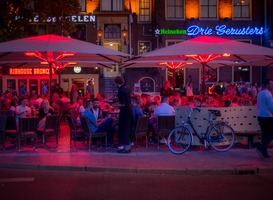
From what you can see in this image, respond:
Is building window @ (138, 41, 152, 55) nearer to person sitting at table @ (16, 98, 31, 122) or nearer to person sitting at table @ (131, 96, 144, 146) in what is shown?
person sitting at table @ (131, 96, 144, 146)

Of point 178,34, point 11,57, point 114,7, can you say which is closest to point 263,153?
point 11,57

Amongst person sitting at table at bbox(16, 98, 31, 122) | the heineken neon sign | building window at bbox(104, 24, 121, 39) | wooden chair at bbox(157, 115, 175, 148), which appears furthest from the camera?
building window at bbox(104, 24, 121, 39)

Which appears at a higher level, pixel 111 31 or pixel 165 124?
pixel 111 31

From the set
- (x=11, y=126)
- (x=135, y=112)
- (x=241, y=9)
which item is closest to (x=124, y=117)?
(x=135, y=112)

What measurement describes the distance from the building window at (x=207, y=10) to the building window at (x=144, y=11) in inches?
157

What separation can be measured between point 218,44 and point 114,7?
71.6ft

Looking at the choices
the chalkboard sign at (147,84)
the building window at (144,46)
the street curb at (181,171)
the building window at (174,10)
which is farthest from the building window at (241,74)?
the street curb at (181,171)

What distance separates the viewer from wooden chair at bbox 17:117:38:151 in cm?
1297

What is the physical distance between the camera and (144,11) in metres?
35.4

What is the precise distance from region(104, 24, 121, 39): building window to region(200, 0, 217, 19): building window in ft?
20.6

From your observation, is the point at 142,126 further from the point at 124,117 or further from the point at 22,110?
the point at 22,110

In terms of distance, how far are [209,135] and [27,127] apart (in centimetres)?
500

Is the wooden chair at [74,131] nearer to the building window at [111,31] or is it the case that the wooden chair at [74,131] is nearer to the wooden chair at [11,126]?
the wooden chair at [11,126]

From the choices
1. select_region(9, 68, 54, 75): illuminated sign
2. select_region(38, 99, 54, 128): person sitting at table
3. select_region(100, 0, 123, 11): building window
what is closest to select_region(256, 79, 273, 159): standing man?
select_region(38, 99, 54, 128): person sitting at table
